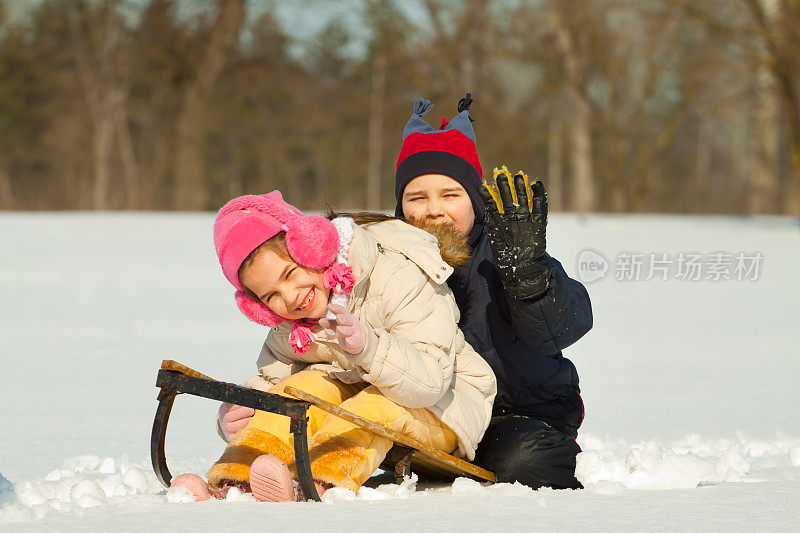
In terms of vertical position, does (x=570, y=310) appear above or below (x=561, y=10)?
below

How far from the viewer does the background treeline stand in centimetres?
1984

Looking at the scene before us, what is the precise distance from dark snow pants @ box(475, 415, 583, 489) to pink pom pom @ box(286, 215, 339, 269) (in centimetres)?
74

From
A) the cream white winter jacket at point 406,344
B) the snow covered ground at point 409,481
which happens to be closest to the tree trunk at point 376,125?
the snow covered ground at point 409,481

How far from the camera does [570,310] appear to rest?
7.97 ft

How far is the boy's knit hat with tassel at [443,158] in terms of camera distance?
111 inches

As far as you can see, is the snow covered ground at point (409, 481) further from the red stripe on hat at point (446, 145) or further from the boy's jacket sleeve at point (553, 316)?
the red stripe on hat at point (446, 145)

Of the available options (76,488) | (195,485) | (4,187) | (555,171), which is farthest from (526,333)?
(555,171)

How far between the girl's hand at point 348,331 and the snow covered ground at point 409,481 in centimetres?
33

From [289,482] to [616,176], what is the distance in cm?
2309

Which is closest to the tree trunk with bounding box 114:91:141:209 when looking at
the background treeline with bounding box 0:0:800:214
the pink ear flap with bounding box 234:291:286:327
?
the background treeline with bounding box 0:0:800:214

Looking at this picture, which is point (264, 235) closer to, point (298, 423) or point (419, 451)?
point (298, 423)

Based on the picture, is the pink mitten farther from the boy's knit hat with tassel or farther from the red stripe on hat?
the red stripe on hat

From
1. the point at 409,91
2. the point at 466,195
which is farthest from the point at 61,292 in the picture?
the point at 409,91

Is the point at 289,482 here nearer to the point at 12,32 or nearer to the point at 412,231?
the point at 412,231
